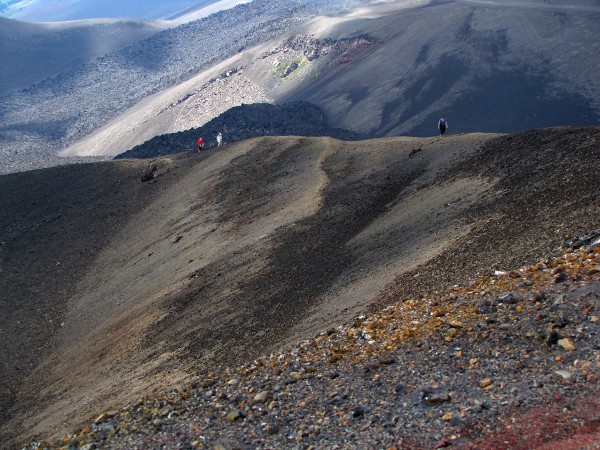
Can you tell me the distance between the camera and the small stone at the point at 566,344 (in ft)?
32.2

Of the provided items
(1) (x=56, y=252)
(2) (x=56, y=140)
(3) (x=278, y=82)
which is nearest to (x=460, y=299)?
(1) (x=56, y=252)

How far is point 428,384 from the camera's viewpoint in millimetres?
10078

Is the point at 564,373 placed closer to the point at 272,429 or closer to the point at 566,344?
the point at 566,344

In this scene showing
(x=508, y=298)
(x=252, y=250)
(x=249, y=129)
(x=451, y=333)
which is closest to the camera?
(x=451, y=333)

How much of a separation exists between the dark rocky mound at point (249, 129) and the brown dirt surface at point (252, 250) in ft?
44.2

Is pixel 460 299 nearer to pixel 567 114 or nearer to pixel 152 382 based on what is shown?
pixel 152 382

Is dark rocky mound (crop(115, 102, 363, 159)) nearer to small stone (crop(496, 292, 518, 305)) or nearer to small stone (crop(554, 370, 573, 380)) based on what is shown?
small stone (crop(496, 292, 518, 305))

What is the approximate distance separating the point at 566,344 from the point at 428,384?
205 cm

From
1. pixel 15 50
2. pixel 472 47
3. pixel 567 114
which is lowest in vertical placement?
pixel 567 114

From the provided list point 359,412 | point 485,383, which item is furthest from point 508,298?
point 359,412

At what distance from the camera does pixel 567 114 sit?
47.6 m

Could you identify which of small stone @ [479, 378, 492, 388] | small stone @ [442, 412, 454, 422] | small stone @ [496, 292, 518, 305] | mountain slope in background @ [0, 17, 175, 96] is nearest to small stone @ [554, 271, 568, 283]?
small stone @ [496, 292, 518, 305]

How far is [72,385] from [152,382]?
4.57 metres

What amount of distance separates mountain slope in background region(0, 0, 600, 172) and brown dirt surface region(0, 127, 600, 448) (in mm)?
24164
